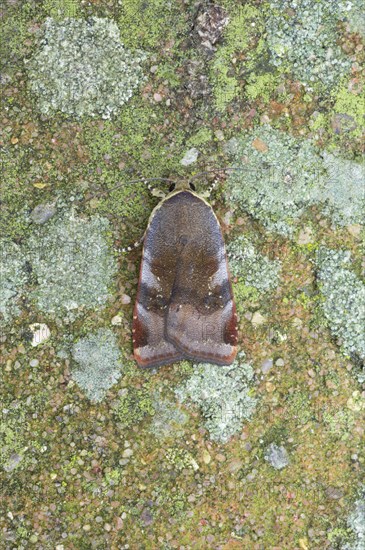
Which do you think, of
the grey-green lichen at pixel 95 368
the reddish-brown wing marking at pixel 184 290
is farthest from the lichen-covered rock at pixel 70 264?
the reddish-brown wing marking at pixel 184 290

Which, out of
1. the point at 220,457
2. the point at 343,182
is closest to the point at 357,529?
the point at 220,457

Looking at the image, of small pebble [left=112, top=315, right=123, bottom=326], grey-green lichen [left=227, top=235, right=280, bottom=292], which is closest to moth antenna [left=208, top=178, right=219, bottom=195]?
grey-green lichen [left=227, top=235, right=280, bottom=292]

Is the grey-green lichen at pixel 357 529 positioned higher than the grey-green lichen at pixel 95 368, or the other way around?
the grey-green lichen at pixel 95 368

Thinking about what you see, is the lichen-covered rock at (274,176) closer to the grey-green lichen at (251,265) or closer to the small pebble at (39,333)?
the grey-green lichen at (251,265)

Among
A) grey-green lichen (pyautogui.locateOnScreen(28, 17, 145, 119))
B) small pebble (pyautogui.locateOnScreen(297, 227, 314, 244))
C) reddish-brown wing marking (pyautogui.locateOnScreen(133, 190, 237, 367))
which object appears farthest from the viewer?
small pebble (pyautogui.locateOnScreen(297, 227, 314, 244))

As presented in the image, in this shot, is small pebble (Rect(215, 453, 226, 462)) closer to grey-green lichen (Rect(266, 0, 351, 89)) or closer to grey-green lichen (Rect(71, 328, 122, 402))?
grey-green lichen (Rect(71, 328, 122, 402))

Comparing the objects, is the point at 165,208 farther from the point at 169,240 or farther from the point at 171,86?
the point at 171,86
